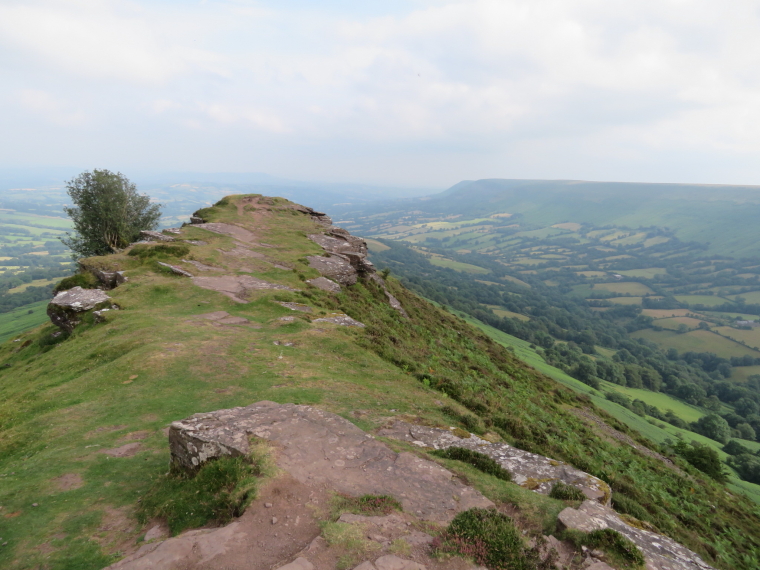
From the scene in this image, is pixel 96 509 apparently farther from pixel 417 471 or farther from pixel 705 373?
pixel 705 373

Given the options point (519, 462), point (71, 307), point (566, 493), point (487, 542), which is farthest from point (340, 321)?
point (487, 542)

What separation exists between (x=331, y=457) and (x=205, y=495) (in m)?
3.32

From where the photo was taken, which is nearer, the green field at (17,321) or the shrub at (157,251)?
the shrub at (157,251)

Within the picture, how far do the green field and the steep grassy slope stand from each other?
210ft

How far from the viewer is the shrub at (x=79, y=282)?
93.0 ft

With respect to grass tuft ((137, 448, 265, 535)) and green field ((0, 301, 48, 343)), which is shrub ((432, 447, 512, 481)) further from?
green field ((0, 301, 48, 343))

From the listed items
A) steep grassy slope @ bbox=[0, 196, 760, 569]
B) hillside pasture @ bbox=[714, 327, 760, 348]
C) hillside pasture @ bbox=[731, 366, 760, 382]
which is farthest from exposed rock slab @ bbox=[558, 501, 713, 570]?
hillside pasture @ bbox=[714, 327, 760, 348]

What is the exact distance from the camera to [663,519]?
17609 millimetres

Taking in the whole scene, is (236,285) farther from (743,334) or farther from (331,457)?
(743,334)

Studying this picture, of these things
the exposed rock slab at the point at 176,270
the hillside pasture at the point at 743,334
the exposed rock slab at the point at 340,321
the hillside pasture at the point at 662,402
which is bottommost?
the hillside pasture at the point at 743,334

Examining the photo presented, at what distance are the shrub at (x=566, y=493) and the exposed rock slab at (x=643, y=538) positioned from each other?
1.64 ft

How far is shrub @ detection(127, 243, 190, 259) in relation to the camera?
107 ft

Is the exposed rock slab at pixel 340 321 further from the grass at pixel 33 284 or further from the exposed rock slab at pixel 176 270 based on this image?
the grass at pixel 33 284

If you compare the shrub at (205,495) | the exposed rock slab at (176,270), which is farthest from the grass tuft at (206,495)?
the exposed rock slab at (176,270)
